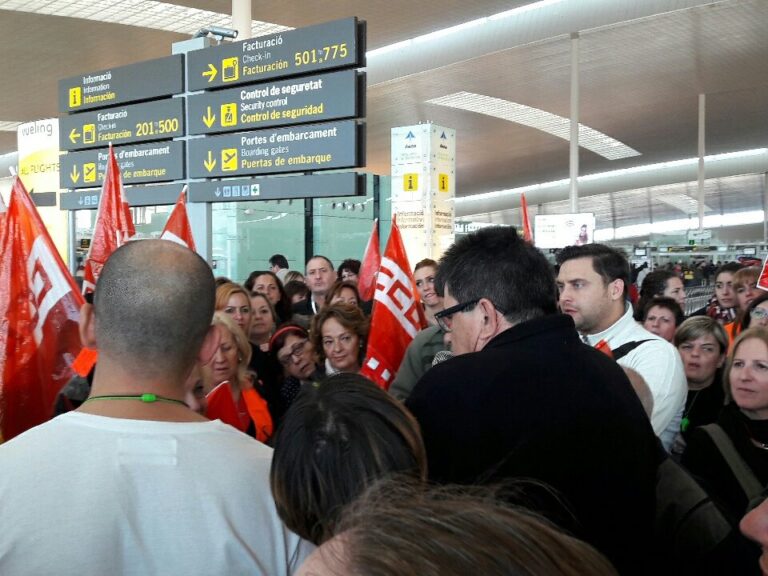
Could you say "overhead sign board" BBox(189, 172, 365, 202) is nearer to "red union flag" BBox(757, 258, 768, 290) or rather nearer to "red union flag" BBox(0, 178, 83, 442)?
"red union flag" BBox(0, 178, 83, 442)

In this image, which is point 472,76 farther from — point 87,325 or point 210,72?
point 87,325

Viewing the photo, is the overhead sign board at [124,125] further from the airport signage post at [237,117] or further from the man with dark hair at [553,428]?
the man with dark hair at [553,428]

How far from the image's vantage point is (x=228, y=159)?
20.7ft

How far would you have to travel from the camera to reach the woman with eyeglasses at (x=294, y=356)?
181 inches

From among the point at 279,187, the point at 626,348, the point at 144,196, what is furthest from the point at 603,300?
the point at 144,196

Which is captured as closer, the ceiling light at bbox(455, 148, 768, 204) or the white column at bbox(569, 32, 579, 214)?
the white column at bbox(569, 32, 579, 214)

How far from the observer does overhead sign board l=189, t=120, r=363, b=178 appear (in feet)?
18.7

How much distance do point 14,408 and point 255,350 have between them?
1.92 metres

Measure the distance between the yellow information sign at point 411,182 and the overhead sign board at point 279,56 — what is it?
23.8 ft

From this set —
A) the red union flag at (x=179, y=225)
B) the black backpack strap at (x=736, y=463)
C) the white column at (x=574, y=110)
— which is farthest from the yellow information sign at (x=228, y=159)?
the white column at (x=574, y=110)

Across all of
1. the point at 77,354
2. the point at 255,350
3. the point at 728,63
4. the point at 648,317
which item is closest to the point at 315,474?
the point at 77,354

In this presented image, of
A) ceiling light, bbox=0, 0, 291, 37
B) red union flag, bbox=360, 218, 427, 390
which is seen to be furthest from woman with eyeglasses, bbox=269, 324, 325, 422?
ceiling light, bbox=0, 0, 291, 37

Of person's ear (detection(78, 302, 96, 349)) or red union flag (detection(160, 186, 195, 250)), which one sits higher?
red union flag (detection(160, 186, 195, 250))

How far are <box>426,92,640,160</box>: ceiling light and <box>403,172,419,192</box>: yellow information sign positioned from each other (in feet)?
25.8
